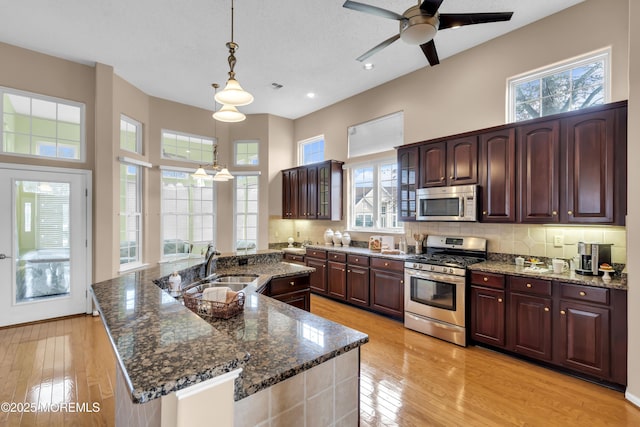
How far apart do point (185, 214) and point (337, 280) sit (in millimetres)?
3403

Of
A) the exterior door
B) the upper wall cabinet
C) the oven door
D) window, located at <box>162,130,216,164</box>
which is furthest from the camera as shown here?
window, located at <box>162,130,216,164</box>

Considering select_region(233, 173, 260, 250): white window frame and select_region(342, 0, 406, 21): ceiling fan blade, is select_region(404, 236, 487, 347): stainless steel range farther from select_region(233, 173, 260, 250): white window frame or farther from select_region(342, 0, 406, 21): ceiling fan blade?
select_region(233, 173, 260, 250): white window frame

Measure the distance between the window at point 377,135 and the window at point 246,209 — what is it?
7.64ft

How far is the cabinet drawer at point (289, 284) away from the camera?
2.86 metres

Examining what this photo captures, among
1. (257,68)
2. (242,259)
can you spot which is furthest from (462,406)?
(257,68)

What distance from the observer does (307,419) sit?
115cm

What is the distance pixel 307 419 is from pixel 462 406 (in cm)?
178

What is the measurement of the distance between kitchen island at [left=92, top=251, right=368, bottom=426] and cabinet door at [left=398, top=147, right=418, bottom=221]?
2974 mm

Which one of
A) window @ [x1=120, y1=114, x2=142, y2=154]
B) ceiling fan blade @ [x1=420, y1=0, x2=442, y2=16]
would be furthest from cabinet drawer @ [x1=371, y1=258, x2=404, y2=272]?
window @ [x1=120, y1=114, x2=142, y2=154]

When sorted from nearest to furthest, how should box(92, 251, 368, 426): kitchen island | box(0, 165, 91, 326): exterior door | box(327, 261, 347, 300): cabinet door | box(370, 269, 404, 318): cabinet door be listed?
box(92, 251, 368, 426): kitchen island, box(0, 165, 91, 326): exterior door, box(370, 269, 404, 318): cabinet door, box(327, 261, 347, 300): cabinet door

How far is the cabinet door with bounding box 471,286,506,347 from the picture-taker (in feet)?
10.3

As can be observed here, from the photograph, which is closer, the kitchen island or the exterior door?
the kitchen island

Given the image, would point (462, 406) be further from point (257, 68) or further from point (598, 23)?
point (257, 68)

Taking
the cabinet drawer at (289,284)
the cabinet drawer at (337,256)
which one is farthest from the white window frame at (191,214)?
the cabinet drawer at (289,284)
